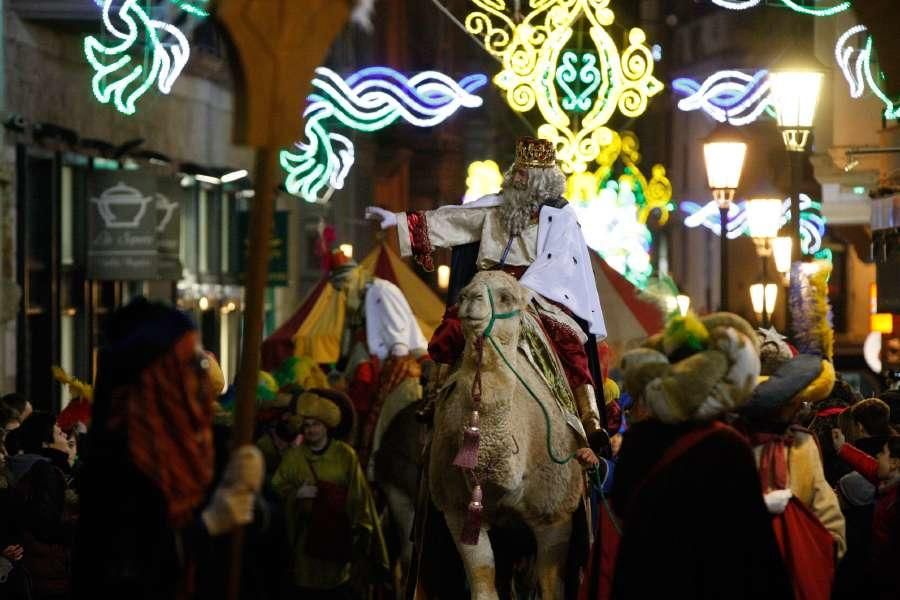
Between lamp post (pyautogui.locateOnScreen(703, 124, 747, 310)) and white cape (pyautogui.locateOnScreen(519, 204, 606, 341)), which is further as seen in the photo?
lamp post (pyautogui.locateOnScreen(703, 124, 747, 310))

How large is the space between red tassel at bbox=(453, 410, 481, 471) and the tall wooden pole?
163 inches

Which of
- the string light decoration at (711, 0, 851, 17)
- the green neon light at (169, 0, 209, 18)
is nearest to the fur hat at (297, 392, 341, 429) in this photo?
the green neon light at (169, 0, 209, 18)

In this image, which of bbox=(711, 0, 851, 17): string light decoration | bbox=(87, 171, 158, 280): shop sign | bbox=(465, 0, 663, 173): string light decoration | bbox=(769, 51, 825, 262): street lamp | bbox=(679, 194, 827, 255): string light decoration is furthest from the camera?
bbox=(87, 171, 158, 280): shop sign

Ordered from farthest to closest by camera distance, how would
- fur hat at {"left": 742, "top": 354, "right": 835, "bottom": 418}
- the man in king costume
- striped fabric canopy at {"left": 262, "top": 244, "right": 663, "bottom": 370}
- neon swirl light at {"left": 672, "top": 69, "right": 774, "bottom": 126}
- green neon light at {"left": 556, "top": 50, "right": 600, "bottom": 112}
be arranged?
striped fabric canopy at {"left": 262, "top": 244, "right": 663, "bottom": 370}
green neon light at {"left": 556, "top": 50, "right": 600, "bottom": 112}
neon swirl light at {"left": 672, "top": 69, "right": 774, "bottom": 126}
the man in king costume
fur hat at {"left": 742, "top": 354, "right": 835, "bottom": 418}

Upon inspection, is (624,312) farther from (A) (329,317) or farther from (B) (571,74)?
(A) (329,317)

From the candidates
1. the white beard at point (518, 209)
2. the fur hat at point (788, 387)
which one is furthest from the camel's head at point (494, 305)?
the fur hat at point (788, 387)

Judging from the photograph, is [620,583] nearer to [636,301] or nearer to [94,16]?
[636,301]

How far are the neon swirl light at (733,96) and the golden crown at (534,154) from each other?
20.8ft

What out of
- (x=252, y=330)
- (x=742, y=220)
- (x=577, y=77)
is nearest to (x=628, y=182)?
(x=742, y=220)

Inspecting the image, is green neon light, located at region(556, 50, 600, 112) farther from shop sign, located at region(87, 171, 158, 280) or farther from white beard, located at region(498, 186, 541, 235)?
shop sign, located at region(87, 171, 158, 280)

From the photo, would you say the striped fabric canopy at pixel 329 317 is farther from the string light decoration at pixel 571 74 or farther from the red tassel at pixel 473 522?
the red tassel at pixel 473 522

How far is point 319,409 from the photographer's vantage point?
14547 millimetres

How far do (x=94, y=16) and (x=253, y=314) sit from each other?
18471 mm

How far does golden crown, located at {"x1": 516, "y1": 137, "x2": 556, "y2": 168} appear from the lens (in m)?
13.9
